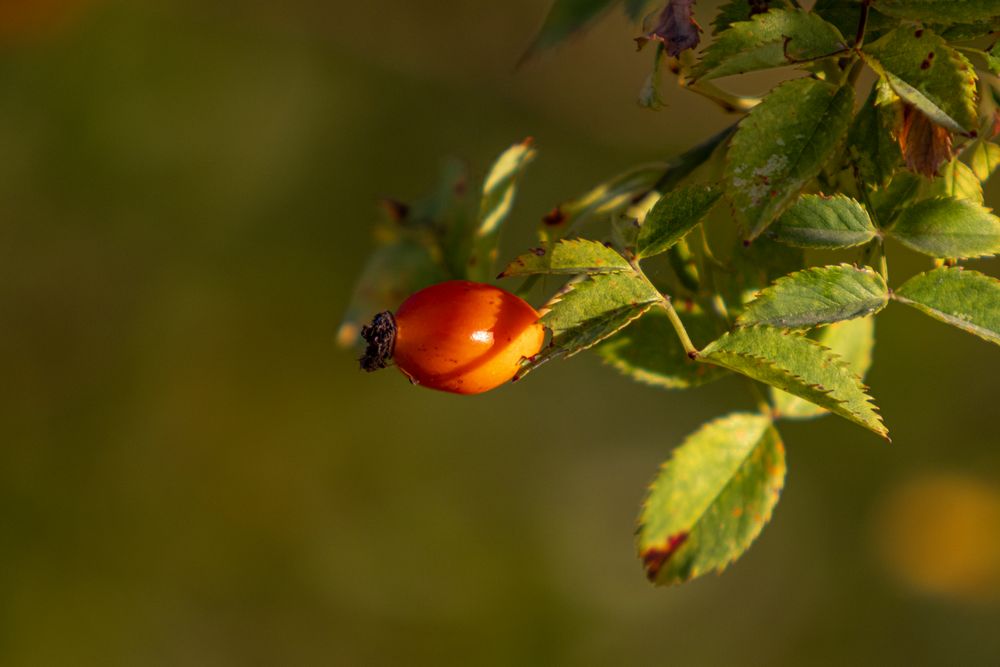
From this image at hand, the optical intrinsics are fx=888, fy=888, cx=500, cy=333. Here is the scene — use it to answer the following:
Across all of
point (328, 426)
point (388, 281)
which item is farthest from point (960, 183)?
point (328, 426)

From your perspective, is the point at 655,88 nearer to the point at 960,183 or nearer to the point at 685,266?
the point at 685,266

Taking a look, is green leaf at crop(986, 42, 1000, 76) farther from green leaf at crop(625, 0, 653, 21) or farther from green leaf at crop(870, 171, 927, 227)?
green leaf at crop(625, 0, 653, 21)

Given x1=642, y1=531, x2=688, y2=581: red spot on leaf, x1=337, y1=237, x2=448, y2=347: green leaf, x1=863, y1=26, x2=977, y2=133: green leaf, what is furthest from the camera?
x1=337, y1=237, x2=448, y2=347: green leaf

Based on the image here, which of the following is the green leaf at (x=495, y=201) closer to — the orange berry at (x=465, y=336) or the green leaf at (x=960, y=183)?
the orange berry at (x=465, y=336)

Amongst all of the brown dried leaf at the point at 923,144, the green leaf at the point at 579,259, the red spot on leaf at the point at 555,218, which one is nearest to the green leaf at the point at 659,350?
the red spot on leaf at the point at 555,218

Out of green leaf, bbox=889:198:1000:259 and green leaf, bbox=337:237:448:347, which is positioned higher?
green leaf, bbox=889:198:1000:259

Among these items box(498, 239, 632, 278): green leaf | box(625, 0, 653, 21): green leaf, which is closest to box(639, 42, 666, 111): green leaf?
box(625, 0, 653, 21): green leaf
